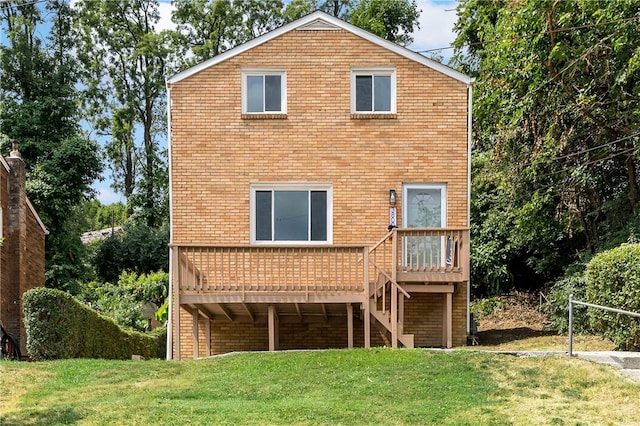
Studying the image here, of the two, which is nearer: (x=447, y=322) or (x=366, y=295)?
(x=366, y=295)

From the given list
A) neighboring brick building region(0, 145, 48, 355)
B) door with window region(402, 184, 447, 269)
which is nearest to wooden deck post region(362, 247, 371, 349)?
door with window region(402, 184, 447, 269)

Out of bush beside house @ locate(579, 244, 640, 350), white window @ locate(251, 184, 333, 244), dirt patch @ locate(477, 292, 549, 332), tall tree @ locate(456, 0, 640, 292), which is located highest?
tall tree @ locate(456, 0, 640, 292)

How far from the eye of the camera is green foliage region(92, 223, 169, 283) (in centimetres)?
3028

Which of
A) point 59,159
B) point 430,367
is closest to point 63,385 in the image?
point 430,367

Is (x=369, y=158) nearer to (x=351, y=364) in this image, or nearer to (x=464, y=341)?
(x=464, y=341)

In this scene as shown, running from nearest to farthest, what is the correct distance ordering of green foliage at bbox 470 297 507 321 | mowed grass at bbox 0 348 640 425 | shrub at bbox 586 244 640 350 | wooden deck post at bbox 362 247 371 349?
mowed grass at bbox 0 348 640 425 < shrub at bbox 586 244 640 350 < wooden deck post at bbox 362 247 371 349 < green foliage at bbox 470 297 507 321

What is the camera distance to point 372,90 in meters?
15.1

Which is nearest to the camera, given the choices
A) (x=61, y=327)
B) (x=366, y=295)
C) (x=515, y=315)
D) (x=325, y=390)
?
(x=325, y=390)

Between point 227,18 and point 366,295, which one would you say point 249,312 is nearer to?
point 366,295

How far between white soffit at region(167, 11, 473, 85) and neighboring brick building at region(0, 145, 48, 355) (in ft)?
24.2

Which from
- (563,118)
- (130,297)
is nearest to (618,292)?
(563,118)

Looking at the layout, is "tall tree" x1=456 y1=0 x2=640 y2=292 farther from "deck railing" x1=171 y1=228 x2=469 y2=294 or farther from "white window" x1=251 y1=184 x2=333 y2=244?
"white window" x1=251 y1=184 x2=333 y2=244

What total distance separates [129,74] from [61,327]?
78.2 feet

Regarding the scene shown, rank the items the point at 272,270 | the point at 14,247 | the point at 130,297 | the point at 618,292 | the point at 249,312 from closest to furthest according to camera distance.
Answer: the point at 618,292 < the point at 272,270 < the point at 249,312 < the point at 14,247 < the point at 130,297
